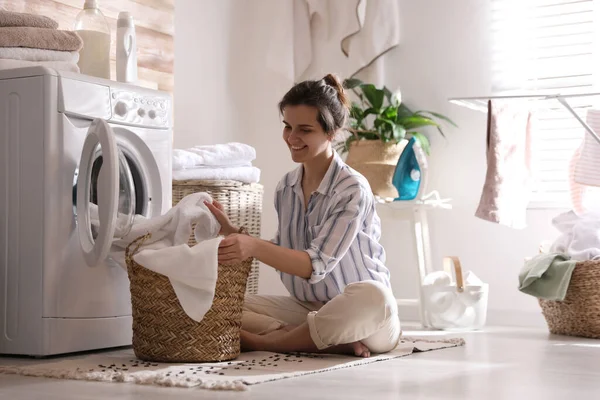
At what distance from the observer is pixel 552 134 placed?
378 cm

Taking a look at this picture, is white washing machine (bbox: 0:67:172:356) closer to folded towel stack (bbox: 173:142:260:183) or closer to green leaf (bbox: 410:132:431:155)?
folded towel stack (bbox: 173:142:260:183)

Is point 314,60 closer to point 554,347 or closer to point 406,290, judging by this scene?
point 406,290

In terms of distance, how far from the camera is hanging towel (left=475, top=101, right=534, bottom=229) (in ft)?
11.1

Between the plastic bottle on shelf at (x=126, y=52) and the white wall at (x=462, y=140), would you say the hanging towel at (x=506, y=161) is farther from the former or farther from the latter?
the plastic bottle on shelf at (x=126, y=52)

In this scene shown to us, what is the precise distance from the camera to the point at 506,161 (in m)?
3.41

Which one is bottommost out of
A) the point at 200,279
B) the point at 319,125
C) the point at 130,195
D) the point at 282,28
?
the point at 200,279

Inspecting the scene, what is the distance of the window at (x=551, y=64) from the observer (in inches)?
145

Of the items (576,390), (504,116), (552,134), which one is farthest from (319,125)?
(552,134)

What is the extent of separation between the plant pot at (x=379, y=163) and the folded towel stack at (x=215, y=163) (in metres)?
0.51

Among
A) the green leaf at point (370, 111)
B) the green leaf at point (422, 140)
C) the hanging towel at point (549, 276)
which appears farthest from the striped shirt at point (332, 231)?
the green leaf at point (422, 140)

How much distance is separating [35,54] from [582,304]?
2036 mm

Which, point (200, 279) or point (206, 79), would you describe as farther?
point (206, 79)

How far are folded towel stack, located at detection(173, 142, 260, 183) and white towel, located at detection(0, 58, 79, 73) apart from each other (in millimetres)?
717

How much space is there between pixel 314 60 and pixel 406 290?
116cm
